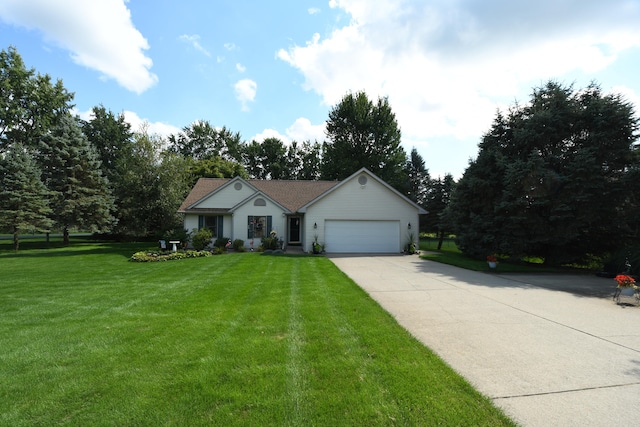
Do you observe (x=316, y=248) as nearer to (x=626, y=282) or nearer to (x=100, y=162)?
(x=626, y=282)

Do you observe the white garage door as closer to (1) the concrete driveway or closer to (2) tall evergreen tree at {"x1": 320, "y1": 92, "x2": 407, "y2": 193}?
(1) the concrete driveway

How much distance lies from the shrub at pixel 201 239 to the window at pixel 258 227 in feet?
8.46

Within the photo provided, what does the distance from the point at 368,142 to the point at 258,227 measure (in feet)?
75.2

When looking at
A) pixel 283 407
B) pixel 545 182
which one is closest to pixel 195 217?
pixel 283 407

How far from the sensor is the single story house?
1867 cm

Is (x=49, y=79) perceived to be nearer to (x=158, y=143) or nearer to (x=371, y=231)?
(x=158, y=143)

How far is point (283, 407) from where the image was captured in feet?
9.54

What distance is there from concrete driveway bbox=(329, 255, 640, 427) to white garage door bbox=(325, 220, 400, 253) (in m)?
9.30

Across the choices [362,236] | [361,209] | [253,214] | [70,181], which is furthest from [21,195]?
[362,236]

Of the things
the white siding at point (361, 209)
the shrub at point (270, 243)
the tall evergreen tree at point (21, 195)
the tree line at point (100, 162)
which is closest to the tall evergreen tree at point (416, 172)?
the tree line at point (100, 162)

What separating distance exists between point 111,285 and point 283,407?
27.0 ft

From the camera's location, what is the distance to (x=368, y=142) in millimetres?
37188

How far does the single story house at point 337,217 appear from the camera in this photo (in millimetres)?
18672

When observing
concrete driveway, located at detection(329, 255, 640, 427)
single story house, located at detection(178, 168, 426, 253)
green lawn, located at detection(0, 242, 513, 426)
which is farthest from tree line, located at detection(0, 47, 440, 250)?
concrete driveway, located at detection(329, 255, 640, 427)
